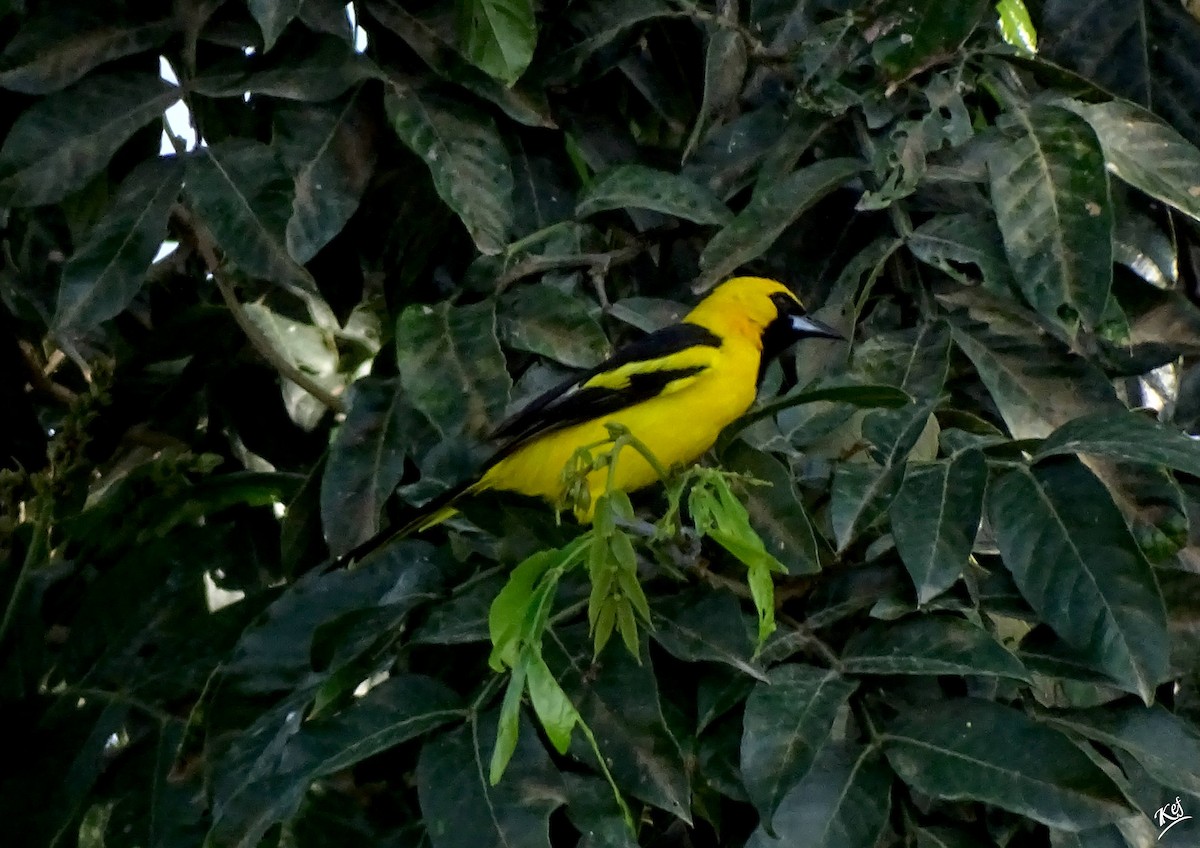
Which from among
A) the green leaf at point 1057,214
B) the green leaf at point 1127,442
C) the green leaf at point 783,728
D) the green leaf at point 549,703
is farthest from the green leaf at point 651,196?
the green leaf at point 549,703

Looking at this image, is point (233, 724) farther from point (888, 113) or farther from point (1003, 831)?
point (888, 113)

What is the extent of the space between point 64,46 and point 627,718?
1256mm

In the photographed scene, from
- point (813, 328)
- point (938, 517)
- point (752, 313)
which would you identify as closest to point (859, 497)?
point (938, 517)

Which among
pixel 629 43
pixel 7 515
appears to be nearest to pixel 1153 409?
pixel 629 43

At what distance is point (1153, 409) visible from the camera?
1.92 metres

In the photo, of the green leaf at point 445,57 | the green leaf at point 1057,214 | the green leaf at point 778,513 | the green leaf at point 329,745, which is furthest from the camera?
the green leaf at point 445,57

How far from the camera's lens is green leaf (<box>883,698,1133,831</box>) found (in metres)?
1.35

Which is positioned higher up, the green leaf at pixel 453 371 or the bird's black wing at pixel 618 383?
the green leaf at pixel 453 371

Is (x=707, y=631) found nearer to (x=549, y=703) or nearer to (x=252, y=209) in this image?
(x=549, y=703)

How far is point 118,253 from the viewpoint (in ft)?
6.35

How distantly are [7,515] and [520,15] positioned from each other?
108cm

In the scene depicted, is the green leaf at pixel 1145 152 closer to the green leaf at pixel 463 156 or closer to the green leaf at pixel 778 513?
the green leaf at pixel 778 513

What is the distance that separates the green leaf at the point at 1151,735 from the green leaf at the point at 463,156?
965 millimetres

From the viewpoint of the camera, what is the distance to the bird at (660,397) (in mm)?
2068
